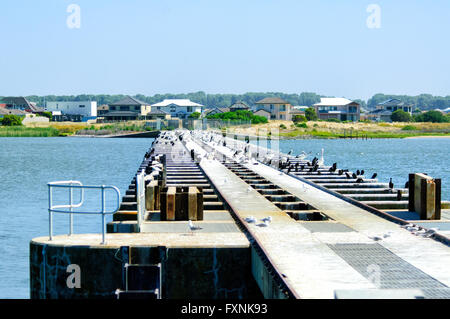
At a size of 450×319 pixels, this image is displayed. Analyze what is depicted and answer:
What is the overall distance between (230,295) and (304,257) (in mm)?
1514

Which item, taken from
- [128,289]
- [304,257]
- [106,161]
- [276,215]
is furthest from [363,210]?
[106,161]

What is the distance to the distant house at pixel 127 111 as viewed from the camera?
164m

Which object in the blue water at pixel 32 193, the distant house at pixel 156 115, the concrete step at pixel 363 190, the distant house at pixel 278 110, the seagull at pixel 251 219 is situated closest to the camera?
the seagull at pixel 251 219

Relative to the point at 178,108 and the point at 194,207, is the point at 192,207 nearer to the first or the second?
the point at 194,207

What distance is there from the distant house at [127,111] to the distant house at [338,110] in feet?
157

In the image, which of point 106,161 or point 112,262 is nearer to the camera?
point 112,262

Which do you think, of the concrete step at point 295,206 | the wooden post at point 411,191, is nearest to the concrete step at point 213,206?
the concrete step at point 295,206

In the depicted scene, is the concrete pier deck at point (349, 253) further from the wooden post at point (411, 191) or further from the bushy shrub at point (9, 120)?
the bushy shrub at point (9, 120)

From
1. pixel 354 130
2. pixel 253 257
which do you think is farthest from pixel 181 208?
pixel 354 130

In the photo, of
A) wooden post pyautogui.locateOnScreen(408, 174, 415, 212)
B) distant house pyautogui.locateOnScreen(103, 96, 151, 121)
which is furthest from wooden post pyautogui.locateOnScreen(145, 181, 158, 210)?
distant house pyautogui.locateOnScreen(103, 96, 151, 121)

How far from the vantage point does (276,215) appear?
16922mm

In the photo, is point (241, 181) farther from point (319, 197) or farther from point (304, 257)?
point (304, 257)

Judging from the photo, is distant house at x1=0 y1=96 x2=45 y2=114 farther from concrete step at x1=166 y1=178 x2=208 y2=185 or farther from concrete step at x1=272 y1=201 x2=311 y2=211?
concrete step at x1=272 y1=201 x2=311 y2=211

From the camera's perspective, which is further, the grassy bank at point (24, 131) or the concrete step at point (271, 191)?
the grassy bank at point (24, 131)
